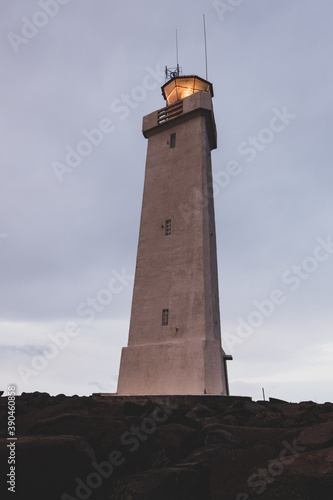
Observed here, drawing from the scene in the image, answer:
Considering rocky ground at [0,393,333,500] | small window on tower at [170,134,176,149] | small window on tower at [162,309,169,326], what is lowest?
rocky ground at [0,393,333,500]

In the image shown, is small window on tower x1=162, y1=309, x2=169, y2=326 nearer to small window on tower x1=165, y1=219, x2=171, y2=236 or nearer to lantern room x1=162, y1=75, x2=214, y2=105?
small window on tower x1=165, y1=219, x2=171, y2=236

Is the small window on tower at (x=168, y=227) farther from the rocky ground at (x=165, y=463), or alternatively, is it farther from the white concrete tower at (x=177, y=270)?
the rocky ground at (x=165, y=463)

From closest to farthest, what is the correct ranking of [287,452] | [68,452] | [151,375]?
[68,452]
[287,452]
[151,375]

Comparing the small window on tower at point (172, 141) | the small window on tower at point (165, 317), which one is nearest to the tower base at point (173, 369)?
→ the small window on tower at point (165, 317)

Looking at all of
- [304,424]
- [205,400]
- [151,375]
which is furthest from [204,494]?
[151,375]

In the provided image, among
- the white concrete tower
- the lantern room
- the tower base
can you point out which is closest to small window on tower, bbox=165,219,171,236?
the white concrete tower

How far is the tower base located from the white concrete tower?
3 centimetres

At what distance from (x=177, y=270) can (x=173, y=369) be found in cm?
341

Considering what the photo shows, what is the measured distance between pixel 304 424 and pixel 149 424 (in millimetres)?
2618

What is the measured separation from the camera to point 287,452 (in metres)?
3.56

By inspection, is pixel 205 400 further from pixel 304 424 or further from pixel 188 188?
pixel 188 188

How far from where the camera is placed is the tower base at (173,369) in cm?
1023

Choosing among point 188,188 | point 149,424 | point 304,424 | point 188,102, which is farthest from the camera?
point 188,102

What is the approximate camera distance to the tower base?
10.2 meters
